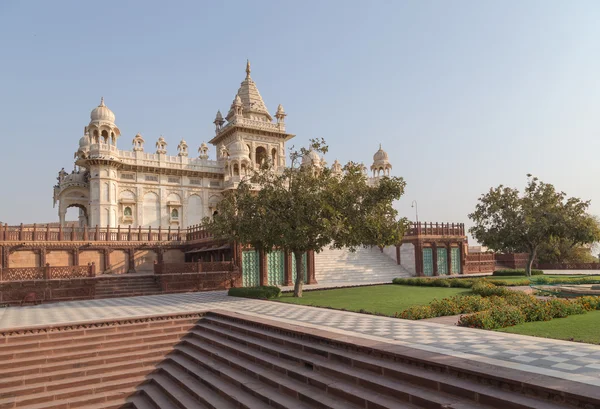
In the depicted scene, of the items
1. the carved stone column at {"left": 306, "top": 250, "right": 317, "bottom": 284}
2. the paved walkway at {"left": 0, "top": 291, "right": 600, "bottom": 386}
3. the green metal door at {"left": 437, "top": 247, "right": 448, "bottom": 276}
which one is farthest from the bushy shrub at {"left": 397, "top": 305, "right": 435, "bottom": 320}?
the green metal door at {"left": 437, "top": 247, "right": 448, "bottom": 276}

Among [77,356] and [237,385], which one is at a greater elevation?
[77,356]

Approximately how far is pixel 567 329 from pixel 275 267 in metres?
20.2

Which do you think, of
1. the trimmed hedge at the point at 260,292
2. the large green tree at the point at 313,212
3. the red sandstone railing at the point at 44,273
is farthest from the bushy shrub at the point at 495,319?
the red sandstone railing at the point at 44,273

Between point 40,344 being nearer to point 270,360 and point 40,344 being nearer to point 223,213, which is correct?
point 270,360

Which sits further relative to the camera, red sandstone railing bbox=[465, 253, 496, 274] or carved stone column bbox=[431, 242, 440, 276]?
red sandstone railing bbox=[465, 253, 496, 274]

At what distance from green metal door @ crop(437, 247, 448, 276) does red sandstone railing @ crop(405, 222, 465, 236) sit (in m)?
1.35

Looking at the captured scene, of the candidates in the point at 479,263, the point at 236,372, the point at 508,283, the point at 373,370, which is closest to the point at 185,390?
the point at 236,372

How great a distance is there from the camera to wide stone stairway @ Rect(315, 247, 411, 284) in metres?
32.2

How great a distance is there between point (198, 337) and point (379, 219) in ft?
33.8

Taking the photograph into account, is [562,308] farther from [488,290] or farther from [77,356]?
[77,356]

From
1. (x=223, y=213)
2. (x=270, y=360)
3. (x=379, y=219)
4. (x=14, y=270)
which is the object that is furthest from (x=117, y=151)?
(x=270, y=360)

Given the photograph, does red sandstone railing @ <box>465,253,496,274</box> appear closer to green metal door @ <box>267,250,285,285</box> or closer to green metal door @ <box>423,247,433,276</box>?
green metal door @ <box>423,247,433,276</box>

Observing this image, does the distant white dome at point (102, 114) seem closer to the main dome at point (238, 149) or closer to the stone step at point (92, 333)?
the main dome at point (238, 149)

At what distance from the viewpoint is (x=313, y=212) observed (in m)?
20.1
